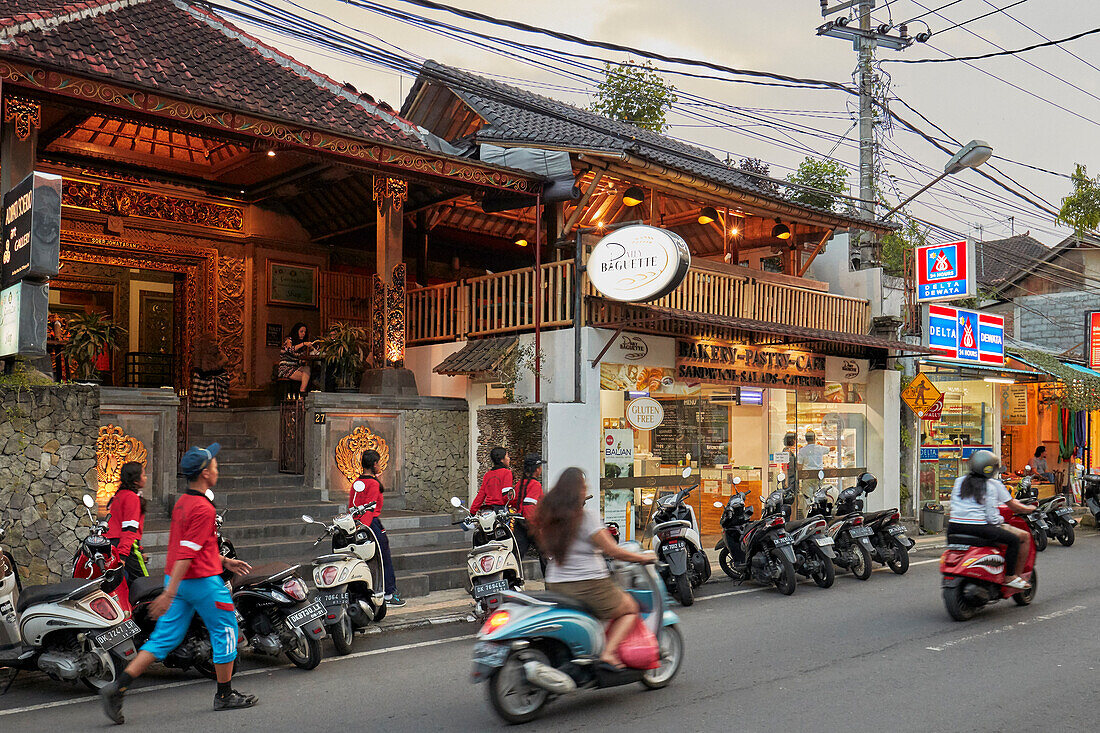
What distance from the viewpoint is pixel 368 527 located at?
9266 millimetres

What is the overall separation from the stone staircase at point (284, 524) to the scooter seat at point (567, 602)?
4626mm

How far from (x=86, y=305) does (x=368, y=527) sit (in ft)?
28.3

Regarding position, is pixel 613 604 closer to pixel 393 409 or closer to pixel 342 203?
pixel 393 409

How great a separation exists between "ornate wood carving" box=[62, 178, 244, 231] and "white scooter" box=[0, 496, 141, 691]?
30.7ft

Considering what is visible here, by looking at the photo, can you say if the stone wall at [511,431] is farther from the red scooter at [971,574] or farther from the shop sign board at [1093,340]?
the shop sign board at [1093,340]

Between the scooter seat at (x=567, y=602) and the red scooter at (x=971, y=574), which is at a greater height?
the scooter seat at (x=567, y=602)

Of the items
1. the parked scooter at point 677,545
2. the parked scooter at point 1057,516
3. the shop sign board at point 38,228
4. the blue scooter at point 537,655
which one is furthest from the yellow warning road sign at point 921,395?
the shop sign board at point 38,228

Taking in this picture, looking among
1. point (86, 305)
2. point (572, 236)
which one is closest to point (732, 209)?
point (572, 236)

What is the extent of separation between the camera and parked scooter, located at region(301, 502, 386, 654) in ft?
25.5

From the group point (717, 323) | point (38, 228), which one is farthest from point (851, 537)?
point (38, 228)

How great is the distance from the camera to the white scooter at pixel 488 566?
8.99m

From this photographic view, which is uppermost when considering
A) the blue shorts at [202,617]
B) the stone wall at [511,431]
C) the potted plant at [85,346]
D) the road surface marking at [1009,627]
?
the potted plant at [85,346]

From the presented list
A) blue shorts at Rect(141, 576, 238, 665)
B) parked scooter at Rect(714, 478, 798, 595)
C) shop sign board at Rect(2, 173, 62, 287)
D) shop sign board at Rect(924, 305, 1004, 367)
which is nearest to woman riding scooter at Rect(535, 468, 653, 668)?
blue shorts at Rect(141, 576, 238, 665)

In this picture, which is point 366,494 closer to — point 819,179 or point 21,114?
point 21,114
